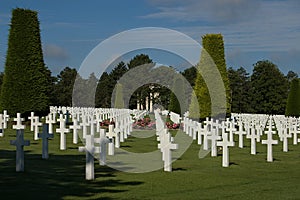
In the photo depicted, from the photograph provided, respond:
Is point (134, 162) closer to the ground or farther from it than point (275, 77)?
closer to the ground

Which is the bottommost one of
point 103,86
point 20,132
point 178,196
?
point 178,196

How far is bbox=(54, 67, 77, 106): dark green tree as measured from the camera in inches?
3098

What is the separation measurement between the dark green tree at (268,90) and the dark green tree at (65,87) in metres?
26.2

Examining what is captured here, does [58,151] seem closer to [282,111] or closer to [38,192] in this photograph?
Result: [38,192]

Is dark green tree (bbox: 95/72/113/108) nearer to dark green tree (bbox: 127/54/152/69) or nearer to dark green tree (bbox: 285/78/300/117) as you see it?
dark green tree (bbox: 127/54/152/69)

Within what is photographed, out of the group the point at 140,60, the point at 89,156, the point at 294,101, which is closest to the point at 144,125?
the point at 89,156

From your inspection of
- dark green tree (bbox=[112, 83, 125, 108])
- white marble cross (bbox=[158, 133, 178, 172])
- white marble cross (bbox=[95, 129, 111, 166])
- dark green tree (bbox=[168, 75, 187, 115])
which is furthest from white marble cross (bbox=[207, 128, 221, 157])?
dark green tree (bbox=[112, 83, 125, 108])

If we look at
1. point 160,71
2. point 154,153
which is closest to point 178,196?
point 154,153

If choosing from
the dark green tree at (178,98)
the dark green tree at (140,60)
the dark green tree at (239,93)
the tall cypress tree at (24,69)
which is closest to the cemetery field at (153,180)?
the tall cypress tree at (24,69)

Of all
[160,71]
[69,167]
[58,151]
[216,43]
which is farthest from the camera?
[160,71]

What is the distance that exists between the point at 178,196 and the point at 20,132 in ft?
13.3

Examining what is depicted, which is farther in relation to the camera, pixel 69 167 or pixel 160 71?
pixel 160 71

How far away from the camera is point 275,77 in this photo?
2911 inches

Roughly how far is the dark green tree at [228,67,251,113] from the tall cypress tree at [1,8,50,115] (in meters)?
48.3
